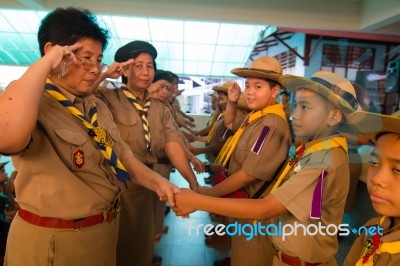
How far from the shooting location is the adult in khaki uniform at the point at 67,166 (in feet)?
3.14

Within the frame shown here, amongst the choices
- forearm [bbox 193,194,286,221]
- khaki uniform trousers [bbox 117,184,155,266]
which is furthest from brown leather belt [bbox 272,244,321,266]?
khaki uniform trousers [bbox 117,184,155,266]

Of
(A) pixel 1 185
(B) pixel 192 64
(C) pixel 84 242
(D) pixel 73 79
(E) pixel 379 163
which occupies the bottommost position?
(A) pixel 1 185

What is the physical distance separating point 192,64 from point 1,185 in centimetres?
448

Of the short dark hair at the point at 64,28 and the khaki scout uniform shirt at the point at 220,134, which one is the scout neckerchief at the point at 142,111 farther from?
the khaki scout uniform shirt at the point at 220,134

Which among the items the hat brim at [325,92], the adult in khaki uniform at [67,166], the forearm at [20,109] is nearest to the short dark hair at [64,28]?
the adult in khaki uniform at [67,166]

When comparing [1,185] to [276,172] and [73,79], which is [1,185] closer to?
[73,79]

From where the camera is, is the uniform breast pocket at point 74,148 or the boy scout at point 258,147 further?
the boy scout at point 258,147

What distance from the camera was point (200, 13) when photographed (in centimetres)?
357

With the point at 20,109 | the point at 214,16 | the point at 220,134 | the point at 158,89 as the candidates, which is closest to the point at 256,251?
the point at 20,109

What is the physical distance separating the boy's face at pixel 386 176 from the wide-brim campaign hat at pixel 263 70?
83cm

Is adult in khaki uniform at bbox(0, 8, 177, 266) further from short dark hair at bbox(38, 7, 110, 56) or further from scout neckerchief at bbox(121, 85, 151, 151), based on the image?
scout neckerchief at bbox(121, 85, 151, 151)

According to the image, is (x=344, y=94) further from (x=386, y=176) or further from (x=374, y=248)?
(x=374, y=248)

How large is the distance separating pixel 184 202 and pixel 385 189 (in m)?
0.75

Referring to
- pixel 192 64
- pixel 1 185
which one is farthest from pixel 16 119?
pixel 192 64
